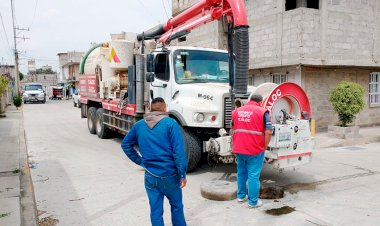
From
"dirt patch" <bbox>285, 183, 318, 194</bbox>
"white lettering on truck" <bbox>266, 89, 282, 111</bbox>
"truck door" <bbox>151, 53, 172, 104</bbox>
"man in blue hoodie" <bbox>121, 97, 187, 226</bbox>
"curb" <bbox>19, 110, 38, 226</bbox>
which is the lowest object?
"dirt patch" <bbox>285, 183, 318, 194</bbox>

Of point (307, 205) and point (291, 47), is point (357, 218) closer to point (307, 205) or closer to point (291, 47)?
point (307, 205)

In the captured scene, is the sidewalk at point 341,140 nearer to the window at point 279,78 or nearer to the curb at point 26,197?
the window at point 279,78

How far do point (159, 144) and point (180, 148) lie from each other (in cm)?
23

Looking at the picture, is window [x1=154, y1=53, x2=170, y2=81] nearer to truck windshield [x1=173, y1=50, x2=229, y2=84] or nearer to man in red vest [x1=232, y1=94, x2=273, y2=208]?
truck windshield [x1=173, y1=50, x2=229, y2=84]

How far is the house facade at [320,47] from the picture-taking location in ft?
39.7

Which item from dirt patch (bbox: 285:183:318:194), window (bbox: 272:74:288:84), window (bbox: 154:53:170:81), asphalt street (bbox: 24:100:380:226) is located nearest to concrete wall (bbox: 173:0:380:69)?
window (bbox: 272:74:288:84)

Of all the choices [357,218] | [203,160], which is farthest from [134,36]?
[357,218]

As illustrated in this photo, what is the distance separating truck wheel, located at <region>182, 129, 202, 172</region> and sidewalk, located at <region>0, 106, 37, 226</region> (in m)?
2.78

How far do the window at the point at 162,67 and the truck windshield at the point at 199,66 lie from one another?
265 millimetres

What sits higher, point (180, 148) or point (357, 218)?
point (180, 148)

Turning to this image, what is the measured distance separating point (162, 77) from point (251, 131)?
10.4 ft

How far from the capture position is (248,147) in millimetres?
5156

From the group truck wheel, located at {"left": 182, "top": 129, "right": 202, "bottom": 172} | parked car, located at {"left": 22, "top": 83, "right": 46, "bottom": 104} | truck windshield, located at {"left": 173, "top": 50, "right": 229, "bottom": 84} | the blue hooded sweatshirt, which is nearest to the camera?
the blue hooded sweatshirt

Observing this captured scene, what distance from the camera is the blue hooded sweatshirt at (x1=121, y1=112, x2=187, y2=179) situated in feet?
12.4
